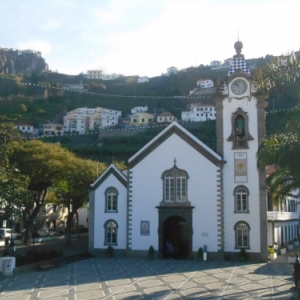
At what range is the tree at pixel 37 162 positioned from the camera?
3584 cm

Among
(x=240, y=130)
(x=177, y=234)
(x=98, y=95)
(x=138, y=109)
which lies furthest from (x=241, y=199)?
(x=98, y=95)

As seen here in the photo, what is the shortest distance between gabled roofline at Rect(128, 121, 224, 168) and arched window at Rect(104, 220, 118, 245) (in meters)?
4.09

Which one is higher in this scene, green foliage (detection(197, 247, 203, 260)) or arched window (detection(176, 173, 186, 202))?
arched window (detection(176, 173, 186, 202))

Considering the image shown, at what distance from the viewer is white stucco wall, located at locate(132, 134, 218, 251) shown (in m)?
29.9

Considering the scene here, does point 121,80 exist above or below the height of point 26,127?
above

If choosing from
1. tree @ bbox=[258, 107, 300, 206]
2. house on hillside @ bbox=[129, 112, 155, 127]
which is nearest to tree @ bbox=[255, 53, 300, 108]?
tree @ bbox=[258, 107, 300, 206]

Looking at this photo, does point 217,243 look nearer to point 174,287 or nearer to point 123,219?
point 123,219

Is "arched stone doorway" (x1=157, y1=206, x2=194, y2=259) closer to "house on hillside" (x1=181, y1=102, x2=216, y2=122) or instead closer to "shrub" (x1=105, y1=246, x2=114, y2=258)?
"shrub" (x1=105, y1=246, x2=114, y2=258)

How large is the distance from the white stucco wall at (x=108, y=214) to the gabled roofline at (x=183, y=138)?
5.97ft

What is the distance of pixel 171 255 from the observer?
30.9 meters

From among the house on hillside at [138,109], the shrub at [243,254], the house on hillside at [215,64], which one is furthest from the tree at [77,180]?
the house on hillside at [215,64]

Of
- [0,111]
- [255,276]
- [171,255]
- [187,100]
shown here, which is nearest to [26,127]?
[0,111]

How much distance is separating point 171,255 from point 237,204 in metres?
5.44

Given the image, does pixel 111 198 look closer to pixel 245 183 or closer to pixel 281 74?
pixel 245 183
